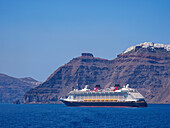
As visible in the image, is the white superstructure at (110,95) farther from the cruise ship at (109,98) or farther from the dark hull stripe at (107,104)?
the dark hull stripe at (107,104)

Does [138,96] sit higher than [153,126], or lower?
higher

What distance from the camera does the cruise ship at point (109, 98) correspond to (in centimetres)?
14812

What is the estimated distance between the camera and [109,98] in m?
158

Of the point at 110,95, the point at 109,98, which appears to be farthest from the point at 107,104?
the point at 110,95

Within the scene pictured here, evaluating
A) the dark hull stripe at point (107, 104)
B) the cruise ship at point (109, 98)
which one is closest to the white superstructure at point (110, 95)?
the cruise ship at point (109, 98)

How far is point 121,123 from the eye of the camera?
82.3m

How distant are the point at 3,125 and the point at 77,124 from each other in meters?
15.8

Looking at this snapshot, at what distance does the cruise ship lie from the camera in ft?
486

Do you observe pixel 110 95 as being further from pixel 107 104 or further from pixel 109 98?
pixel 107 104

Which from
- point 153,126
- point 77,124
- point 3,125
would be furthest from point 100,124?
point 3,125

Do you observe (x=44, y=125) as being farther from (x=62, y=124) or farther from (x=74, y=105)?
(x=74, y=105)

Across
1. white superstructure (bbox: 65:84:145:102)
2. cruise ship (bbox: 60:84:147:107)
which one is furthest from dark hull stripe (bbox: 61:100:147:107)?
white superstructure (bbox: 65:84:145:102)

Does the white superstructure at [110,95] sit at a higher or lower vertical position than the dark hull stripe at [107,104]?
higher

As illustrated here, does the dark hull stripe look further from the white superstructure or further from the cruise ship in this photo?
the white superstructure
